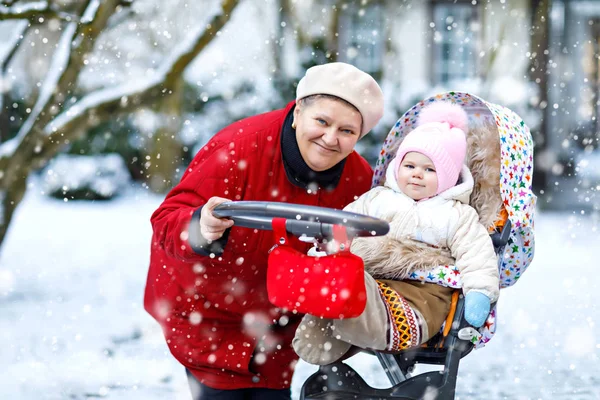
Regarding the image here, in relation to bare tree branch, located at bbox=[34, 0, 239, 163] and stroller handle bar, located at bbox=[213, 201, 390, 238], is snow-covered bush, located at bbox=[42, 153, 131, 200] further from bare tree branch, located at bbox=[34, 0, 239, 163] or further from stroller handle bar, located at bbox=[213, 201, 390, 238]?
stroller handle bar, located at bbox=[213, 201, 390, 238]

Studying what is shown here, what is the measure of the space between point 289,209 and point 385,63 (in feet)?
52.3

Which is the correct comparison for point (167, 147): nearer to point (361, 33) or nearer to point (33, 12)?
point (361, 33)

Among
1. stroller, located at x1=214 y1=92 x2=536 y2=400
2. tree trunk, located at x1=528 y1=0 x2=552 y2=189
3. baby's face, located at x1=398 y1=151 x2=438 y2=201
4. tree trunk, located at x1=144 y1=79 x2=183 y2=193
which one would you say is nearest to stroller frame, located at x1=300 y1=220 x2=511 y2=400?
stroller, located at x1=214 y1=92 x2=536 y2=400

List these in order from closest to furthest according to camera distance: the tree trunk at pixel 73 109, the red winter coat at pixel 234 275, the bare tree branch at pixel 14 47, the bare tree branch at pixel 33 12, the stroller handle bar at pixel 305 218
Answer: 1. the stroller handle bar at pixel 305 218
2. the red winter coat at pixel 234 275
3. the bare tree branch at pixel 33 12
4. the tree trunk at pixel 73 109
5. the bare tree branch at pixel 14 47

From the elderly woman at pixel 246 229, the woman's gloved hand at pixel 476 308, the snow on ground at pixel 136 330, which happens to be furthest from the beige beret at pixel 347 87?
the snow on ground at pixel 136 330

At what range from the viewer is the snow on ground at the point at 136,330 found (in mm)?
5832

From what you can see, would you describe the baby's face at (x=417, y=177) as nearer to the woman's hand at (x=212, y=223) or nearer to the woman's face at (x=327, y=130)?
the woman's face at (x=327, y=130)

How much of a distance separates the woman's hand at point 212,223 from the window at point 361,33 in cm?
1566

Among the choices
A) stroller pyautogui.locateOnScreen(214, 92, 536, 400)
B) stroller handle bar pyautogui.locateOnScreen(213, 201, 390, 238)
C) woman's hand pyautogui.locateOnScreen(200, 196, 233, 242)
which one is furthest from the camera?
stroller pyautogui.locateOnScreen(214, 92, 536, 400)

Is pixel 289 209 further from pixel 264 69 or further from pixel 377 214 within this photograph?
pixel 264 69

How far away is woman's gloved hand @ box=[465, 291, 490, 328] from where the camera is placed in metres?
2.72

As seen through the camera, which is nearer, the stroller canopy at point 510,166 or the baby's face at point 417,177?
the baby's face at point 417,177

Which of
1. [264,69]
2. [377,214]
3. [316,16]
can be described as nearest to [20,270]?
[264,69]

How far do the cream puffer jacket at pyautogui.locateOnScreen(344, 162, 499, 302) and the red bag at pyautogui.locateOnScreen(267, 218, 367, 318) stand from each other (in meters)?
0.55
